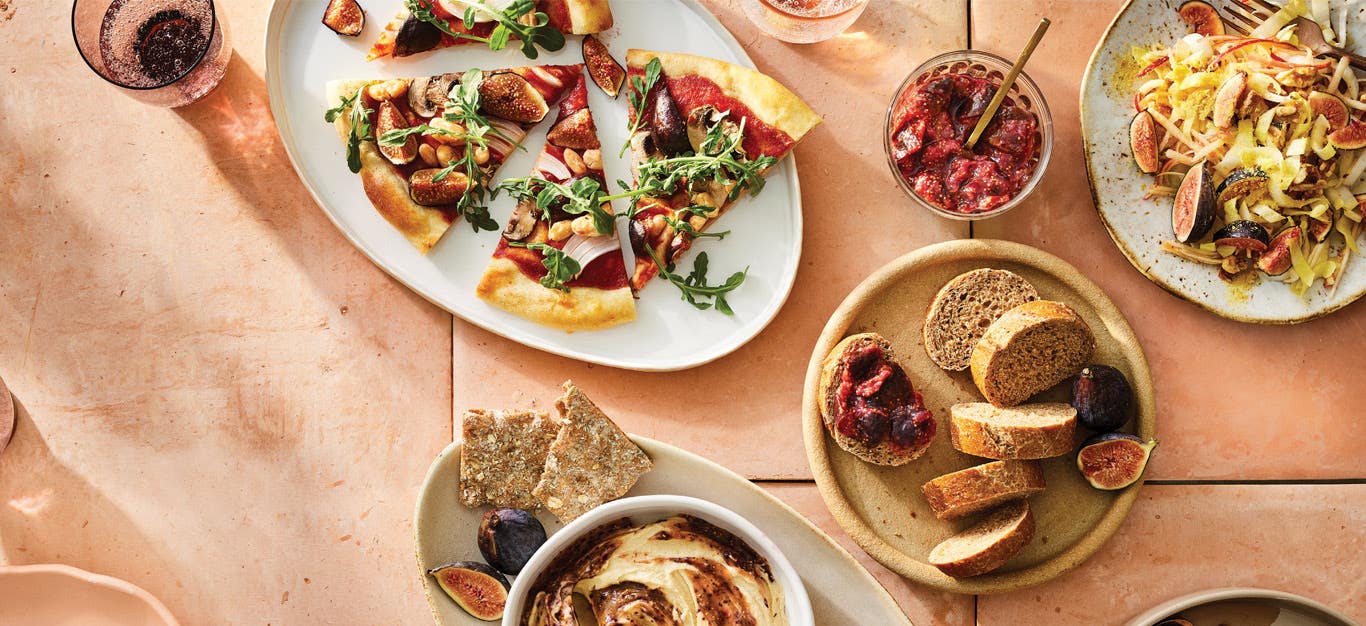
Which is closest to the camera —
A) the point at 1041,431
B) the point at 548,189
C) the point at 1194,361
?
the point at 1041,431

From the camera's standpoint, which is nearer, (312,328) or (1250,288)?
(1250,288)

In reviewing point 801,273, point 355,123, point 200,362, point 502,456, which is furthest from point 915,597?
point 200,362

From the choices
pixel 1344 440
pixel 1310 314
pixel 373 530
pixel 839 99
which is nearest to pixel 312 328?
pixel 373 530

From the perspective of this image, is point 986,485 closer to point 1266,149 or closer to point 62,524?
point 1266,149

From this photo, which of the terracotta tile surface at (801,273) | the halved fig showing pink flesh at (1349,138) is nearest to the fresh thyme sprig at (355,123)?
the terracotta tile surface at (801,273)

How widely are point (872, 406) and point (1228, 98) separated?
4.36 feet

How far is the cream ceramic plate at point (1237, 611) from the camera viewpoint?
2.61 m

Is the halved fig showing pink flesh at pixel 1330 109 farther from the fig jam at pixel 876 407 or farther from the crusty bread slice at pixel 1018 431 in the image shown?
the fig jam at pixel 876 407

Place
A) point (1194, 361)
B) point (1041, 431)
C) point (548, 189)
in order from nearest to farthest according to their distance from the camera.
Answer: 1. point (1041, 431)
2. point (548, 189)
3. point (1194, 361)

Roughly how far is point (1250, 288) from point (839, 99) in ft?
4.32

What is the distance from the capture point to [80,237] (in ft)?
9.58

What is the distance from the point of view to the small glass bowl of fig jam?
258cm

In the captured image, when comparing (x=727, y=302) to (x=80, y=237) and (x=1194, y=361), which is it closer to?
(x=1194, y=361)

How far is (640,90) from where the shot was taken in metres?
2.65
